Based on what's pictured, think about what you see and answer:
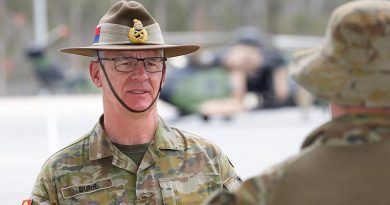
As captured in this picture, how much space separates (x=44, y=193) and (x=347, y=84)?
1596 millimetres

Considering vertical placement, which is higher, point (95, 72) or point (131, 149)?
point (95, 72)

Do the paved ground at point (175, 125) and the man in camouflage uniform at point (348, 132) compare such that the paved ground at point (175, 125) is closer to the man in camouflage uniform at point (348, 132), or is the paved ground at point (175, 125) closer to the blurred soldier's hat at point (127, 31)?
the blurred soldier's hat at point (127, 31)

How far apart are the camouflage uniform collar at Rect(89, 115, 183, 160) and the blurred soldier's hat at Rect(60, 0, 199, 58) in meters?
0.33

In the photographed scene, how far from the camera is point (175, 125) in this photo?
1977 cm

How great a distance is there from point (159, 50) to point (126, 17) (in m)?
0.21

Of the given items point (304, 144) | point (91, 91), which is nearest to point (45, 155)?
point (304, 144)

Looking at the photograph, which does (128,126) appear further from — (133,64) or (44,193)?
(44,193)

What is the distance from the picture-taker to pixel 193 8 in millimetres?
57938

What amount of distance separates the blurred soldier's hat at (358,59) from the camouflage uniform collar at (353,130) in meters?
0.04

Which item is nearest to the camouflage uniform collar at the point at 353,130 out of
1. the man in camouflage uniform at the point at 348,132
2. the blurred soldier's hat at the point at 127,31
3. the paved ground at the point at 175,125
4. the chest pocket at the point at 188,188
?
the man in camouflage uniform at the point at 348,132

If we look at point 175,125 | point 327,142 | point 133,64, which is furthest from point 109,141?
point 175,125

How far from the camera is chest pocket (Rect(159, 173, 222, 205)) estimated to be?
328 centimetres

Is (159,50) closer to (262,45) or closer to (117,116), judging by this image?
(117,116)

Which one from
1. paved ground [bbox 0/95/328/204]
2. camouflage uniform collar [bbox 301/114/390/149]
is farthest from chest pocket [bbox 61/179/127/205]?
paved ground [bbox 0/95/328/204]
